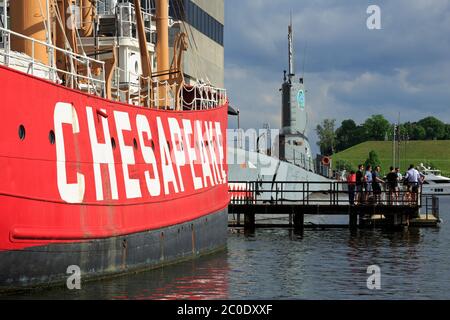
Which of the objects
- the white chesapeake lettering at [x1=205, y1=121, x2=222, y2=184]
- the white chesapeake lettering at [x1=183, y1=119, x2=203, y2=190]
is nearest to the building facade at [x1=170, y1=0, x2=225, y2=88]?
the white chesapeake lettering at [x1=205, y1=121, x2=222, y2=184]

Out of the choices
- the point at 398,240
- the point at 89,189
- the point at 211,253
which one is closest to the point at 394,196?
the point at 398,240

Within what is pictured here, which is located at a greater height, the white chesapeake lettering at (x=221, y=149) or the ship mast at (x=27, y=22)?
the ship mast at (x=27, y=22)

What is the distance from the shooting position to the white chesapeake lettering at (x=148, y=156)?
19938 mm

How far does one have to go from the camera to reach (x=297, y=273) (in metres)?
21.4

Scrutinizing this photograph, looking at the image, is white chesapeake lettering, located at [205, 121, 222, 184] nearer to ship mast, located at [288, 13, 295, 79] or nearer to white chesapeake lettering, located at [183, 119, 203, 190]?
white chesapeake lettering, located at [183, 119, 203, 190]

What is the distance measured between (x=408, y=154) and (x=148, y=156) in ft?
546

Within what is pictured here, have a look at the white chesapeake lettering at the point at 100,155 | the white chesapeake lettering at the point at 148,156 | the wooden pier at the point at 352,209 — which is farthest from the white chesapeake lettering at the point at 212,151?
the wooden pier at the point at 352,209

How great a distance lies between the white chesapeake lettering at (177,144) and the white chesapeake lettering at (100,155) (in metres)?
3.91

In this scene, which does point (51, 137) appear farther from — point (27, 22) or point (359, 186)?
point (359, 186)

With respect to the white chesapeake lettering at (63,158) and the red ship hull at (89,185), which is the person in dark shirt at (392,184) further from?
the white chesapeake lettering at (63,158)

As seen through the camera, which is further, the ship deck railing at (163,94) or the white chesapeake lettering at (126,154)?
the ship deck railing at (163,94)

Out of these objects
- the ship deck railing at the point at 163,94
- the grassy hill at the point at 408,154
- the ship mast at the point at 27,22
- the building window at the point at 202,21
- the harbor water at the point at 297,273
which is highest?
the building window at the point at 202,21
